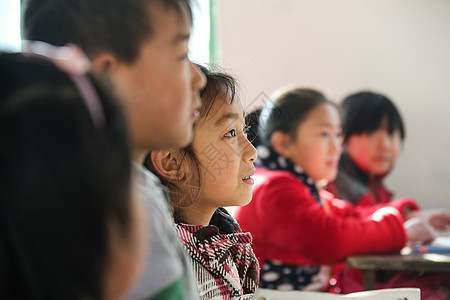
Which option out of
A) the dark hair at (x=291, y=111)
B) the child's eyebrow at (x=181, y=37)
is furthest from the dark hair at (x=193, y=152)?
the dark hair at (x=291, y=111)

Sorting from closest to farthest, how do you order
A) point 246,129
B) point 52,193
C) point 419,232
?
point 52,193 → point 246,129 → point 419,232

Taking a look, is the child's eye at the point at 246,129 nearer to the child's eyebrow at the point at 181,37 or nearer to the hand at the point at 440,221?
the child's eyebrow at the point at 181,37

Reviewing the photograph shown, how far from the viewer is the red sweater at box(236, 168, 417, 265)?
4.37 ft

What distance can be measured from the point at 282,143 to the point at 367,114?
0.67m

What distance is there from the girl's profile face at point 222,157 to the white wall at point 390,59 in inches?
49.3

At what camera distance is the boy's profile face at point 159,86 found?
0.47m

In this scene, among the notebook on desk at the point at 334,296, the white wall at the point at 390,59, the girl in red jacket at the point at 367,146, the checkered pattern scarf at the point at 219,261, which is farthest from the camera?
the white wall at the point at 390,59

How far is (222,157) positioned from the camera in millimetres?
825

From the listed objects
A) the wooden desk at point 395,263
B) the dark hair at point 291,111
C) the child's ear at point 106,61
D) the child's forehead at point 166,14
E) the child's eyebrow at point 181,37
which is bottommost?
the wooden desk at point 395,263

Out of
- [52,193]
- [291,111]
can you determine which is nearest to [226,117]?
[52,193]

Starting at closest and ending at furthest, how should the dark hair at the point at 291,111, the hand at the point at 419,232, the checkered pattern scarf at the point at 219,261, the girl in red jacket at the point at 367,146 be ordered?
1. the checkered pattern scarf at the point at 219,261
2. the dark hair at the point at 291,111
3. the hand at the point at 419,232
4. the girl in red jacket at the point at 367,146

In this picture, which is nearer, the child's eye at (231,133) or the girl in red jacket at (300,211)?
the child's eye at (231,133)

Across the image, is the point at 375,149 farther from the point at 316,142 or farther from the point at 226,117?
the point at 226,117

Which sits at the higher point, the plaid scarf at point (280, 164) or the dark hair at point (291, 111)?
the dark hair at point (291, 111)
